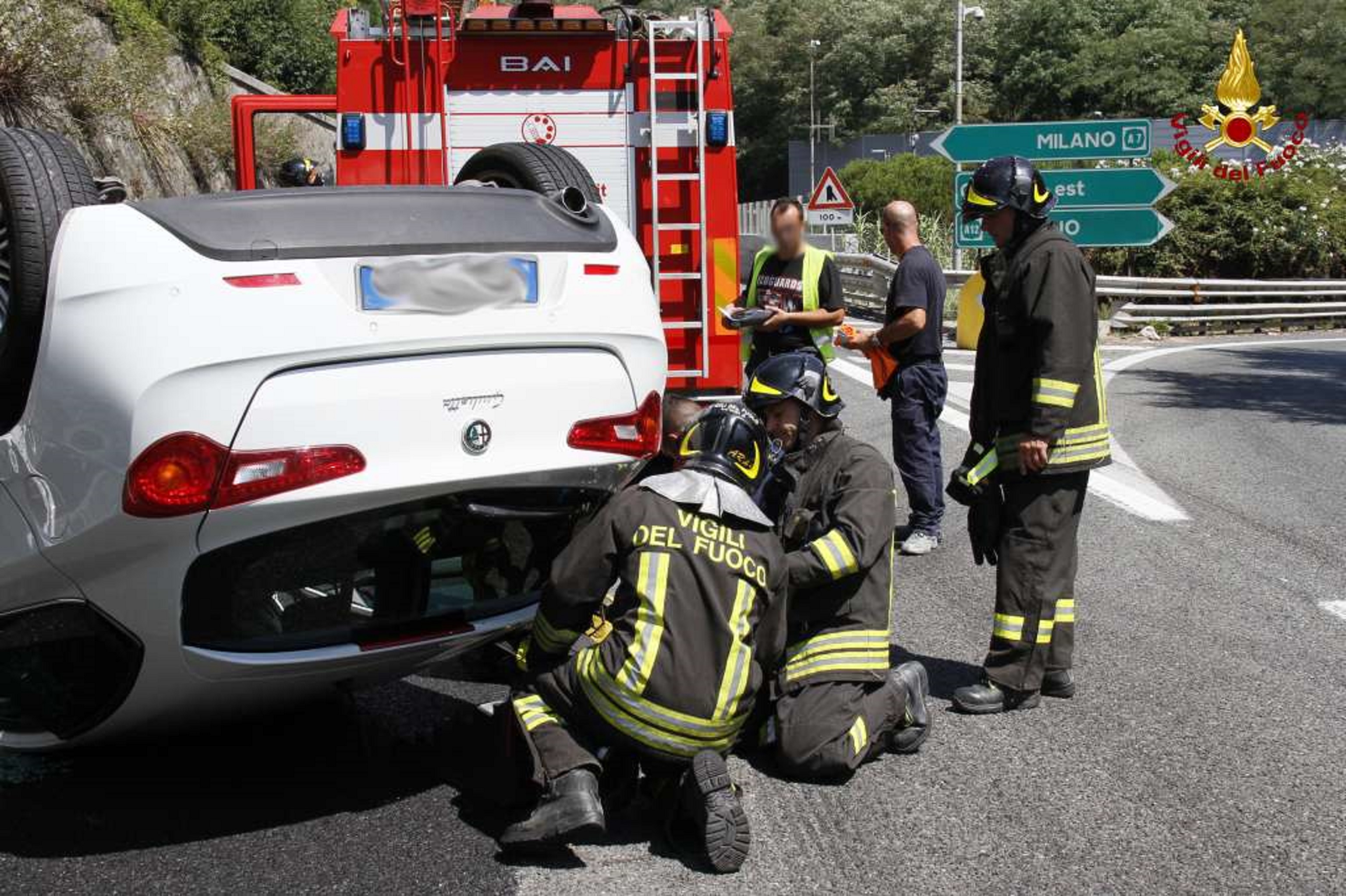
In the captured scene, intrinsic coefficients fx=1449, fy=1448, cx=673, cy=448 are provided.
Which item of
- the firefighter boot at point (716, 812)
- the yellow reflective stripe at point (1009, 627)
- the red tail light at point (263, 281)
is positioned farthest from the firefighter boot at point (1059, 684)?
the red tail light at point (263, 281)

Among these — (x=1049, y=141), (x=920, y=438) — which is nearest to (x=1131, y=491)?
(x=920, y=438)

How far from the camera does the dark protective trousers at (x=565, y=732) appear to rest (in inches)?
154

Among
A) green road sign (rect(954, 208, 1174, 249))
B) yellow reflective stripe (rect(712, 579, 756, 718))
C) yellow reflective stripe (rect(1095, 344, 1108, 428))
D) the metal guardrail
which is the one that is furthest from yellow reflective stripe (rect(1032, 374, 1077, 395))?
the metal guardrail

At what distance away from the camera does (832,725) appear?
4.34 meters

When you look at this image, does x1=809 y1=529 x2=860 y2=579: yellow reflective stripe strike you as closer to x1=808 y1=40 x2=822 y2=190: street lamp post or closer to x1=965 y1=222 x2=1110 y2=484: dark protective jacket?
x1=965 y1=222 x2=1110 y2=484: dark protective jacket

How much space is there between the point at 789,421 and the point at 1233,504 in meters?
4.85

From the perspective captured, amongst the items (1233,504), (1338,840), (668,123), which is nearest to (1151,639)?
(1338,840)

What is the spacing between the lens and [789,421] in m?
4.68

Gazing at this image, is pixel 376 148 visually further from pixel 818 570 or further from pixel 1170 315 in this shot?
pixel 1170 315

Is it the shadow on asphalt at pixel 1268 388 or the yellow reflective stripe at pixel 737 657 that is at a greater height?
the yellow reflective stripe at pixel 737 657

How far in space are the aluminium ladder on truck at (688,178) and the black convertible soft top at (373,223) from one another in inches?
146

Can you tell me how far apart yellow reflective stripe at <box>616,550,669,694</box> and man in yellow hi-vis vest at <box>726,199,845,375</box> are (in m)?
3.31

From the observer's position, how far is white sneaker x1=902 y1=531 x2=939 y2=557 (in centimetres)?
727

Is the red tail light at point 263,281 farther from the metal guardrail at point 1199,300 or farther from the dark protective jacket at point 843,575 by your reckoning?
the metal guardrail at point 1199,300
